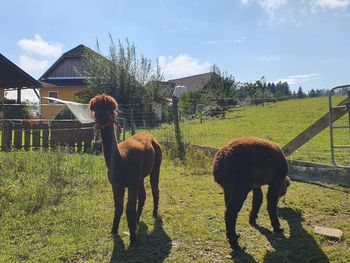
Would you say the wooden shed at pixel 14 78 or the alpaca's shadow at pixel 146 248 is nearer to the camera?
the alpaca's shadow at pixel 146 248

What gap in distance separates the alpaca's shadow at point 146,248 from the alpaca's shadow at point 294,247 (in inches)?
50.5

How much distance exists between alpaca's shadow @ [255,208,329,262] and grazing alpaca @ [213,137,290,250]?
0.23 metres

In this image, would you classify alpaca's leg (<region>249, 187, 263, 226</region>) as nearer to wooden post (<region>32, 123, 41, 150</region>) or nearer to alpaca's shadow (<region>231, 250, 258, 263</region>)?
alpaca's shadow (<region>231, 250, 258, 263</region>)

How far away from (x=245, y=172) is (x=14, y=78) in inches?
999

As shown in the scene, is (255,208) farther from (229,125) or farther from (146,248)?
(229,125)

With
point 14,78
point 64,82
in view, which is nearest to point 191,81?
point 64,82

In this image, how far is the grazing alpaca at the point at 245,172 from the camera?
497 centimetres

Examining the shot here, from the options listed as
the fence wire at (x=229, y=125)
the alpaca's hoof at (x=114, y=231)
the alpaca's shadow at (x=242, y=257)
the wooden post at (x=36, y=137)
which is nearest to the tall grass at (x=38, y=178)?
the alpaca's hoof at (x=114, y=231)

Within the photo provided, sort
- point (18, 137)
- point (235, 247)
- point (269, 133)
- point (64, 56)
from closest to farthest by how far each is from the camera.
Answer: point (235, 247) < point (18, 137) < point (269, 133) < point (64, 56)

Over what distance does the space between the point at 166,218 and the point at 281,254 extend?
203 cm

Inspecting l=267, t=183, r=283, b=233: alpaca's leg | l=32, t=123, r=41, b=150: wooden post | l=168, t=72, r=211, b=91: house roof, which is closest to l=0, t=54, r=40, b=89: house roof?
l=32, t=123, r=41, b=150: wooden post

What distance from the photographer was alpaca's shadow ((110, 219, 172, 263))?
4770mm

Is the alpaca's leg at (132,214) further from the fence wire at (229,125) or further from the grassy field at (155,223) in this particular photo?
the fence wire at (229,125)

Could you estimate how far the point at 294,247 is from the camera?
16.6 ft
